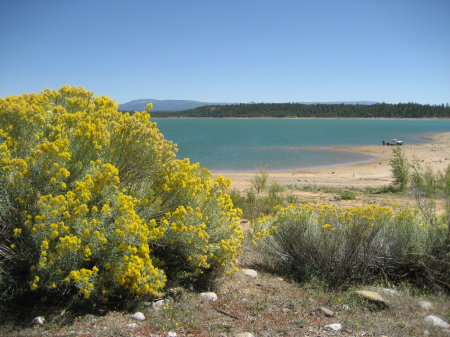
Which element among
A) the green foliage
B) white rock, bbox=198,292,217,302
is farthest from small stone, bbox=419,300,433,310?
the green foliage

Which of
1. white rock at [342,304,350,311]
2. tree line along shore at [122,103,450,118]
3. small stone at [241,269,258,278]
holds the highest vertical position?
tree line along shore at [122,103,450,118]

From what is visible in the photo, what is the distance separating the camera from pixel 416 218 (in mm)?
5785

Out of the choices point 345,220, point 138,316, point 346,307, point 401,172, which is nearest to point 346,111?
point 401,172

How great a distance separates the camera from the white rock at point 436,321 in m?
4.17

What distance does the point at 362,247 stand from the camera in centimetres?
548

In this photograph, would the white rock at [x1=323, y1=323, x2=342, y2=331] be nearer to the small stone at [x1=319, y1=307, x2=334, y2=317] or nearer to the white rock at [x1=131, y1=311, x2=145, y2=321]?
the small stone at [x1=319, y1=307, x2=334, y2=317]

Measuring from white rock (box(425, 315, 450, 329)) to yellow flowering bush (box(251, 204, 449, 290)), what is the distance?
949 mm

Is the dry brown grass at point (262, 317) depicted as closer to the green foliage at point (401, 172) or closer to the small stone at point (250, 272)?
the small stone at point (250, 272)

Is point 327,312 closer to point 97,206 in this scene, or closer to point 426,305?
point 426,305

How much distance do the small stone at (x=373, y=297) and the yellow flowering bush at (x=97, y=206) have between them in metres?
1.61

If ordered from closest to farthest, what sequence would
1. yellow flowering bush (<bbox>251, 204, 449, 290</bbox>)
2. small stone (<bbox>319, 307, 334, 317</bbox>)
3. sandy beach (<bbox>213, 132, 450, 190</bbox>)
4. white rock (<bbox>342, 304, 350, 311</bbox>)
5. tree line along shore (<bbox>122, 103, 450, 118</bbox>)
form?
small stone (<bbox>319, 307, 334, 317</bbox>) → white rock (<bbox>342, 304, 350, 311</bbox>) → yellow flowering bush (<bbox>251, 204, 449, 290</bbox>) → sandy beach (<bbox>213, 132, 450, 190</bbox>) → tree line along shore (<bbox>122, 103, 450, 118</bbox>)

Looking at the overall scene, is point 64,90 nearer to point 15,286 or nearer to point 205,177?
point 205,177

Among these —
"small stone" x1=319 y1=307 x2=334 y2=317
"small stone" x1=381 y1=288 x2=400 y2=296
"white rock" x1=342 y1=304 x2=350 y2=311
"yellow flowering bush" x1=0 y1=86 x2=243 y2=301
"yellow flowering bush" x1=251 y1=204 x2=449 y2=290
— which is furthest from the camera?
"yellow flowering bush" x1=251 y1=204 x2=449 y2=290

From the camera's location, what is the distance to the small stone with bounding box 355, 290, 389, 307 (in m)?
4.59
